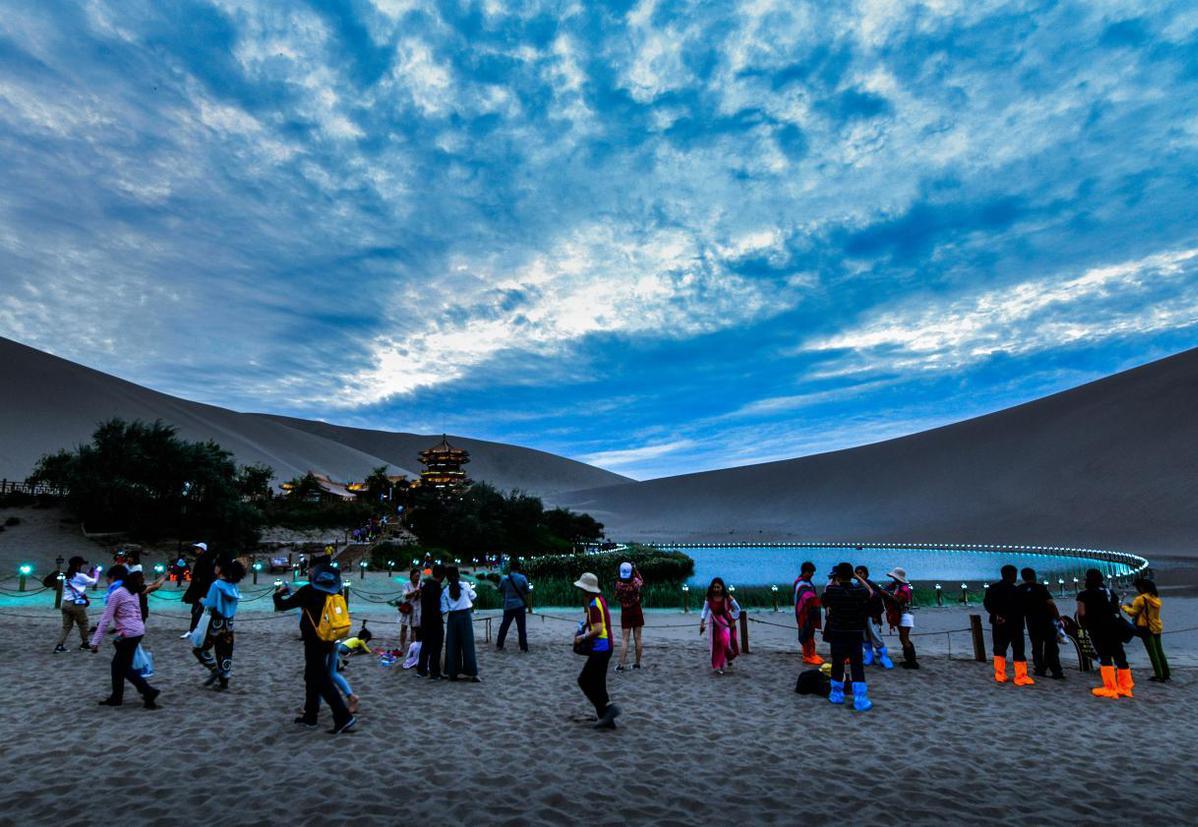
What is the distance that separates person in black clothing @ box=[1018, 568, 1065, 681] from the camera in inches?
352

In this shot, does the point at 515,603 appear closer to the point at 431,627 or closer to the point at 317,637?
the point at 431,627

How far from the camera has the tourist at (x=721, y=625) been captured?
9836mm

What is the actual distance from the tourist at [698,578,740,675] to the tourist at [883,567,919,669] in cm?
Answer: 250

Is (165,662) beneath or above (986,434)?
beneath

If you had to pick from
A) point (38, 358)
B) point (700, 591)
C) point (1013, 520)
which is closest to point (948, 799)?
point (700, 591)

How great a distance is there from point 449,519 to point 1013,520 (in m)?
60.1

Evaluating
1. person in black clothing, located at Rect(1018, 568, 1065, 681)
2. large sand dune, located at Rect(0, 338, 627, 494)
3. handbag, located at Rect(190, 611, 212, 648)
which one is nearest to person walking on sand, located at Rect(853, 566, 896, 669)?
person in black clothing, located at Rect(1018, 568, 1065, 681)

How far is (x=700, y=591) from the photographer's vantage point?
2520cm

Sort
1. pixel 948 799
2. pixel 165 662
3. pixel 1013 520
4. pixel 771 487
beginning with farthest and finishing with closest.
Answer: pixel 771 487 → pixel 1013 520 → pixel 165 662 → pixel 948 799

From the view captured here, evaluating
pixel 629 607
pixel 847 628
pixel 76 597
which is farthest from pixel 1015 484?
pixel 76 597

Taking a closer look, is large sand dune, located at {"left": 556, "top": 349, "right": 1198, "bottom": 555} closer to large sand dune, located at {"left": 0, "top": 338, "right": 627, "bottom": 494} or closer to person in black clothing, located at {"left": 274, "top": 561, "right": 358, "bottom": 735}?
person in black clothing, located at {"left": 274, "top": 561, "right": 358, "bottom": 735}

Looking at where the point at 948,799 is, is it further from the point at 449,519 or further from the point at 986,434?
the point at 986,434

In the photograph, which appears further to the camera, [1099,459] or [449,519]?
[1099,459]

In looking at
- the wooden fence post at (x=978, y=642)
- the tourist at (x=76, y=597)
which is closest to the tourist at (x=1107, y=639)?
the wooden fence post at (x=978, y=642)
